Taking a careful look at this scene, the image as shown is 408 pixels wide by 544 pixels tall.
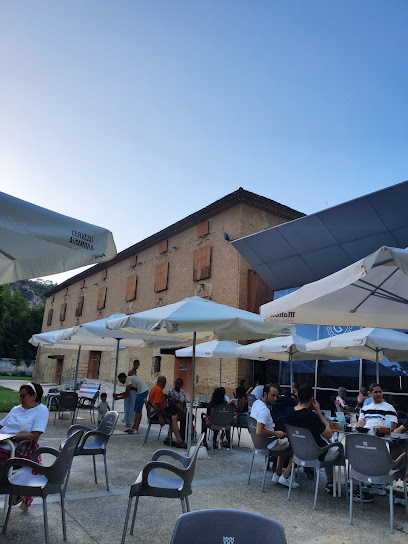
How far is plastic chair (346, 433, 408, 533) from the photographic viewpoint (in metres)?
4.29

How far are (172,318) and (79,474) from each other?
2.52m

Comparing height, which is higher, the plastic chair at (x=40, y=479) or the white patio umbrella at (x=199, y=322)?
the white patio umbrella at (x=199, y=322)

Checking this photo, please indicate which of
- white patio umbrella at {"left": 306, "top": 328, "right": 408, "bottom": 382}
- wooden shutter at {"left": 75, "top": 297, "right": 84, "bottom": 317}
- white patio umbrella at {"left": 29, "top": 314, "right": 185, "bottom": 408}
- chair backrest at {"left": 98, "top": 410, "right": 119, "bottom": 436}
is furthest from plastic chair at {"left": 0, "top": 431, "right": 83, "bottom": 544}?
wooden shutter at {"left": 75, "top": 297, "right": 84, "bottom": 317}

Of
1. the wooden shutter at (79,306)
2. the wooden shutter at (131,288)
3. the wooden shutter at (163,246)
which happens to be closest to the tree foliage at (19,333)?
the wooden shutter at (79,306)

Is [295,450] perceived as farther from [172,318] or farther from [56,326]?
[56,326]

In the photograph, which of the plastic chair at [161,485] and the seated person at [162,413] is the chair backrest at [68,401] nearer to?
the seated person at [162,413]

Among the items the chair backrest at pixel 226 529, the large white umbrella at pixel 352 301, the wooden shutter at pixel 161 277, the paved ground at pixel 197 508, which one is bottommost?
the paved ground at pixel 197 508

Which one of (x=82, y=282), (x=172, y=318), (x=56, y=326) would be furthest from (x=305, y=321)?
(x=56, y=326)

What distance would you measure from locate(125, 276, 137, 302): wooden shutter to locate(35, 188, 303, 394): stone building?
0.07 metres

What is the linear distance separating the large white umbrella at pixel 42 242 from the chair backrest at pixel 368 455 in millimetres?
3246

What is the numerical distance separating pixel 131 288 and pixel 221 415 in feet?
67.2

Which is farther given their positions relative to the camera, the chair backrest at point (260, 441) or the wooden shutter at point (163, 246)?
the wooden shutter at point (163, 246)

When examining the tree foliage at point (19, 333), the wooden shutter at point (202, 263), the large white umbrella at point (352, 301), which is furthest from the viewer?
the tree foliage at point (19, 333)

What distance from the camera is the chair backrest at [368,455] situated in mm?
4297
